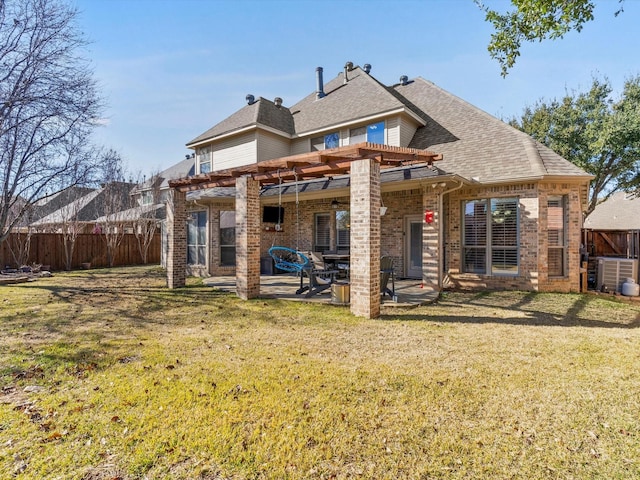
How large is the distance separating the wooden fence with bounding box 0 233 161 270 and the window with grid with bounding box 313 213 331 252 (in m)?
12.2

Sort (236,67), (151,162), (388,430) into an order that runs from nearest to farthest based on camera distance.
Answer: (388,430) < (236,67) < (151,162)

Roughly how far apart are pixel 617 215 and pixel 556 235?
2506 cm

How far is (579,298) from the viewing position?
28.0ft

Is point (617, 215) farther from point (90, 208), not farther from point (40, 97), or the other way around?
point (90, 208)

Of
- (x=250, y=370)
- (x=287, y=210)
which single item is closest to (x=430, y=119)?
(x=287, y=210)

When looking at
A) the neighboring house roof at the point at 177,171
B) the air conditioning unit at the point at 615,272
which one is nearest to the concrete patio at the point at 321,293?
the air conditioning unit at the point at 615,272

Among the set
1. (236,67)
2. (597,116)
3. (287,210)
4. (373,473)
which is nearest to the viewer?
(373,473)

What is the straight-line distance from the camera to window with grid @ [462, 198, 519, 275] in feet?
32.1

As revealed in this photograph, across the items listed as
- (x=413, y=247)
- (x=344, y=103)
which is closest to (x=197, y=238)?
(x=344, y=103)

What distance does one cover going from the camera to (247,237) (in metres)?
8.25

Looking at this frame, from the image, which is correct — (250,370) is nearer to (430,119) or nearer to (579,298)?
(579,298)

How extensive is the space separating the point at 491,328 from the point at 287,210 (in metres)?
10.3

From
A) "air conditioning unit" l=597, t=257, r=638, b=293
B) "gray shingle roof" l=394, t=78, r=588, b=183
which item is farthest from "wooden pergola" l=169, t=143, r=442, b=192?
"air conditioning unit" l=597, t=257, r=638, b=293

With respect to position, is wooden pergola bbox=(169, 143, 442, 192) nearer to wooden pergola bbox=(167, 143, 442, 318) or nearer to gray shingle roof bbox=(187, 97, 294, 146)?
wooden pergola bbox=(167, 143, 442, 318)
